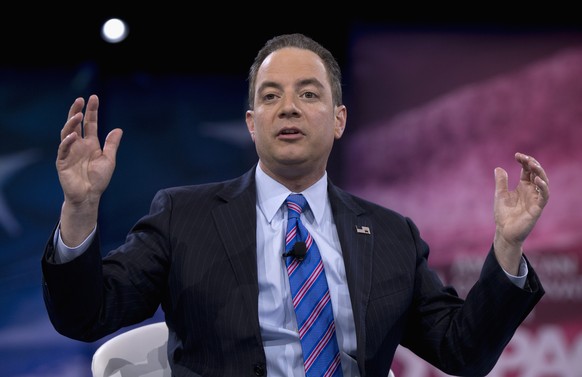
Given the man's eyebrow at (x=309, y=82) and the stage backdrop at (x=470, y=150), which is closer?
the man's eyebrow at (x=309, y=82)

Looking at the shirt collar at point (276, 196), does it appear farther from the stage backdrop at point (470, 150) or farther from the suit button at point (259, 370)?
the stage backdrop at point (470, 150)

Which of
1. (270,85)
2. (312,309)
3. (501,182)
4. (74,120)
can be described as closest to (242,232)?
(312,309)

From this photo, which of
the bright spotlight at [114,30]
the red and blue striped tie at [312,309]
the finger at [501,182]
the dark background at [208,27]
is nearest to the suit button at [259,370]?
the red and blue striped tie at [312,309]

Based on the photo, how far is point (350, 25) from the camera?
14.2 ft

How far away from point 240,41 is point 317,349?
2.84 metres

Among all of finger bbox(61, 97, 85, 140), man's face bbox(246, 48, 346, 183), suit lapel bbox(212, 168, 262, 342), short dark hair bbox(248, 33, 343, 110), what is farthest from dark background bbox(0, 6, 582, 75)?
finger bbox(61, 97, 85, 140)

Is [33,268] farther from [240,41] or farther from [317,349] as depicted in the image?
[317,349]

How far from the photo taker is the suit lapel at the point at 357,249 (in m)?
1.90

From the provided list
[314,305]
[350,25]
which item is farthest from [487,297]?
[350,25]

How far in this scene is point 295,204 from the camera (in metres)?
2.05

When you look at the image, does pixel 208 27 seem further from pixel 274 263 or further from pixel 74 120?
pixel 74 120

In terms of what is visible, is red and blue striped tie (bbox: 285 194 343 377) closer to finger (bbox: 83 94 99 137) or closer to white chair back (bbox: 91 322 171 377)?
white chair back (bbox: 91 322 171 377)

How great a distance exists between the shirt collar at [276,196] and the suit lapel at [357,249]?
46 mm

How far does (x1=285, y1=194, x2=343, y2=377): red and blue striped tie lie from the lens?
1.85m
